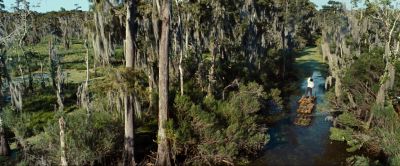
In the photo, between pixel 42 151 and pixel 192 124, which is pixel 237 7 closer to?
pixel 192 124

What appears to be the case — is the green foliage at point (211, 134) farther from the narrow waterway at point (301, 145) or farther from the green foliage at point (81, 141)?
the green foliage at point (81, 141)

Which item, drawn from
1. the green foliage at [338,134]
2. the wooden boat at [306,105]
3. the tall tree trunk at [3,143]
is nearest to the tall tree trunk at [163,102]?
the tall tree trunk at [3,143]

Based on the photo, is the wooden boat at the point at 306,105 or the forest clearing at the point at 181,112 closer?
the forest clearing at the point at 181,112

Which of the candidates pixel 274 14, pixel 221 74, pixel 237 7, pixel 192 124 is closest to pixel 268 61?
pixel 237 7

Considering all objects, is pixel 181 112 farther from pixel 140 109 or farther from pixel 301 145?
pixel 301 145

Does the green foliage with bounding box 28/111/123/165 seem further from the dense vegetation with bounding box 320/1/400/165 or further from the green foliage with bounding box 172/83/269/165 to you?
the dense vegetation with bounding box 320/1/400/165

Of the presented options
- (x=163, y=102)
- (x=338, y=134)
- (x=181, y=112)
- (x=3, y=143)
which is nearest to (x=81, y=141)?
(x=163, y=102)
